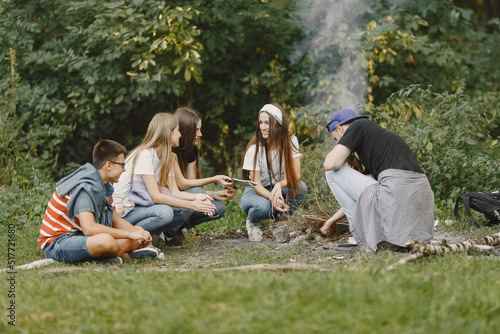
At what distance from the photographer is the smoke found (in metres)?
9.34

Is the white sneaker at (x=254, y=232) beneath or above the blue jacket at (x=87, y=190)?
beneath

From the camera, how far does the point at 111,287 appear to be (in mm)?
3229

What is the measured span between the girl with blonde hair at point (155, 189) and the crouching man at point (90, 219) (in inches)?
19.0

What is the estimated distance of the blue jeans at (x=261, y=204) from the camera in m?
5.93

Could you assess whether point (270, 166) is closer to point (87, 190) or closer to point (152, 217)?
point (152, 217)

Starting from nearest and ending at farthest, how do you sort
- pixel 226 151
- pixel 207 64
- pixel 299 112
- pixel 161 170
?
1. pixel 161 170
2. pixel 299 112
3. pixel 207 64
4. pixel 226 151

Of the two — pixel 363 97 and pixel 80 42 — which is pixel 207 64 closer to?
pixel 80 42

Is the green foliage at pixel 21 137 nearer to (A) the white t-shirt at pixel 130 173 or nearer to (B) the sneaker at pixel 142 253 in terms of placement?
(A) the white t-shirt at pixel 130 173

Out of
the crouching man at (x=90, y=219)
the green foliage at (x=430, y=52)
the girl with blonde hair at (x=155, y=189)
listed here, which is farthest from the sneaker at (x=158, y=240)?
the green foliage at (x=430, y=52)

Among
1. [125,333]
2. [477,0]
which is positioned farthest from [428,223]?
[477,0]

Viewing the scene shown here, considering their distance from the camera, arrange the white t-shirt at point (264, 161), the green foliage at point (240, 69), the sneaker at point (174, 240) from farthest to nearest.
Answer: the green foliage at point (240, 69) < the white t-shirt at point (264, 161) < the sneaker at point (174, 240)

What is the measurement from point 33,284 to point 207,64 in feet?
23.6

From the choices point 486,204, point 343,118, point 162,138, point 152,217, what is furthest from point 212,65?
point 486,204

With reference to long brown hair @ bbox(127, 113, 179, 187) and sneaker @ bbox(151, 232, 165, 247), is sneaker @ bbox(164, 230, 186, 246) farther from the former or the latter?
long brown hair @ bbox(127, 113, 179, 187)
